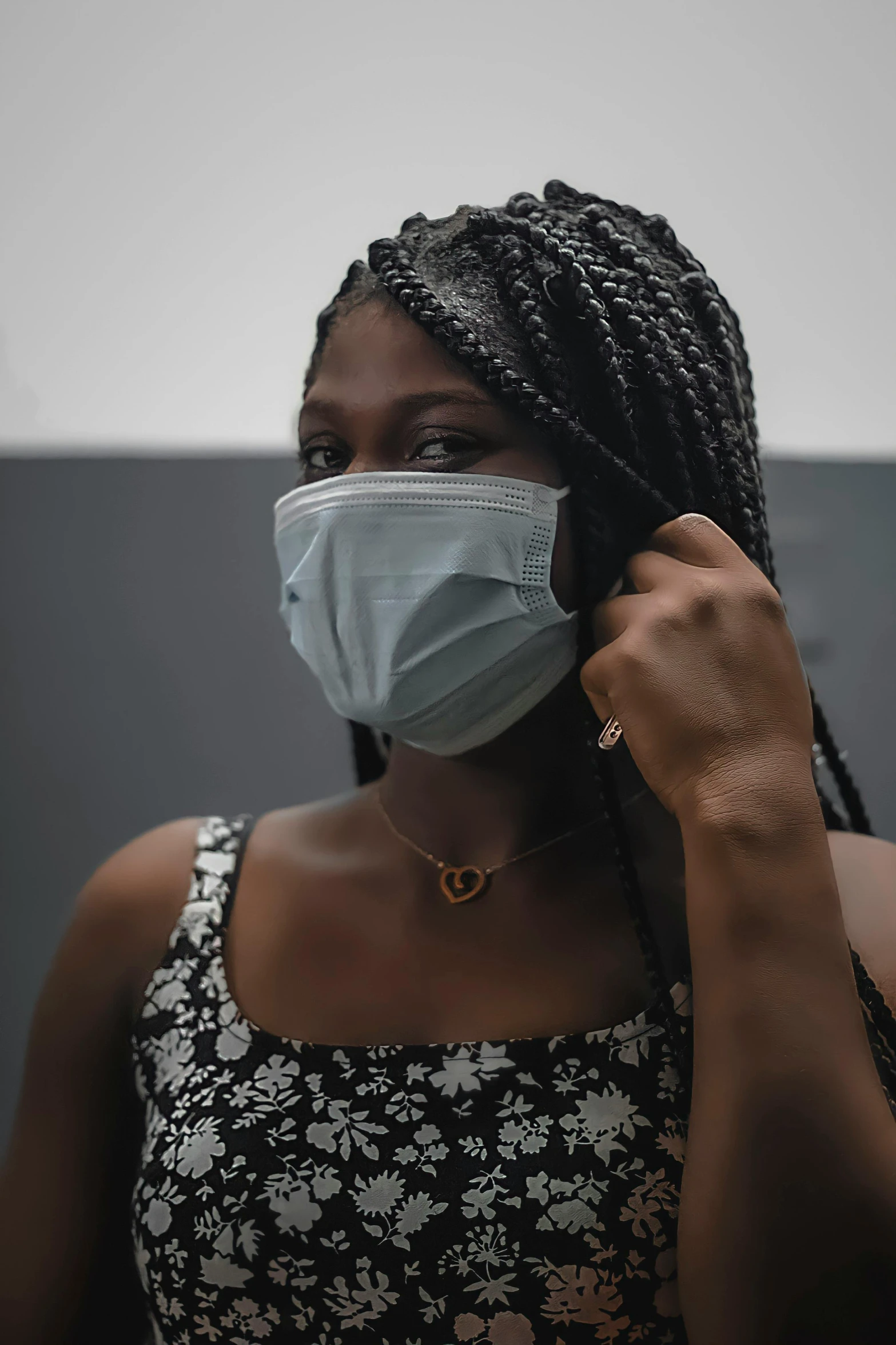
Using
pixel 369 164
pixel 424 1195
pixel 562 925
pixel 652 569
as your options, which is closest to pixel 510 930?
pixel 562 925

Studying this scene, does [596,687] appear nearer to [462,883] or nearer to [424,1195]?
[462,883]

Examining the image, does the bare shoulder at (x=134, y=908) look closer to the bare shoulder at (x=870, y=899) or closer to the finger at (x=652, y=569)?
the finger at (x=652, y=569)

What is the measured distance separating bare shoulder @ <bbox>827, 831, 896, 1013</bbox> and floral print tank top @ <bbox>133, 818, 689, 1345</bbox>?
177 mm

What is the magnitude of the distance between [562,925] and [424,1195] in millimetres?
290

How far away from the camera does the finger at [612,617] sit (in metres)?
0.91

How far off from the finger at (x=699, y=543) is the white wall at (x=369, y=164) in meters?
0.46

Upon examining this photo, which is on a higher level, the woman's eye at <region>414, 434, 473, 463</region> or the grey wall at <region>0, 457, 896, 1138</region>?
the woman's eye at <region>414, 434, 473, 463</region>

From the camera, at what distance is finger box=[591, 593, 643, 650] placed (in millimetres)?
908

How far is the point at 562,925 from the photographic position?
1022mm

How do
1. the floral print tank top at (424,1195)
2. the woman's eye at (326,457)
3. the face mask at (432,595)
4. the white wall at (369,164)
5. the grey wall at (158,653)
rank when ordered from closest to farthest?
the floral print tank top at (424,1195) < the face mask at (432,595) < the woman's eye at (326,457) < the white wall at (369,164) < the grey wall at (158,653)

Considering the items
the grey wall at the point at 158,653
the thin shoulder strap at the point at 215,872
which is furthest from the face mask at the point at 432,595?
the grey wall at the point at 158,653

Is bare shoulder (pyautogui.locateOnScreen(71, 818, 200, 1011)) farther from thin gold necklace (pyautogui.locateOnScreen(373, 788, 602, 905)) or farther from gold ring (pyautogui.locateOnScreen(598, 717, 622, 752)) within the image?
gold ring (pyautogui.locateOnScreen(598, 717, 622, 752))

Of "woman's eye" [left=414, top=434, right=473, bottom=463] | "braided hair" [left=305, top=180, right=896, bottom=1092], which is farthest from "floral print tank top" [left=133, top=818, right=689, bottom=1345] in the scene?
"woman's eye" [left=414, top=434, right=473, bottom=463]

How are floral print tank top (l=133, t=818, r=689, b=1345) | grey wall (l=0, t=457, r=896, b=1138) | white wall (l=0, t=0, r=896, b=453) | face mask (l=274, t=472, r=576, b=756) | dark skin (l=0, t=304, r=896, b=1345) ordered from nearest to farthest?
1. dark skin (l=0, t=304, r=896, b=1345)
2. floral print tank top (l=133, t=818, r=689, b=1345)
3. face mask (l=274, t=472, r=576, b=756)
4. white wall (l=0, t=0, r=896, b=453)
5. grey wall (l=0, t=457, r=896, b=1138)
